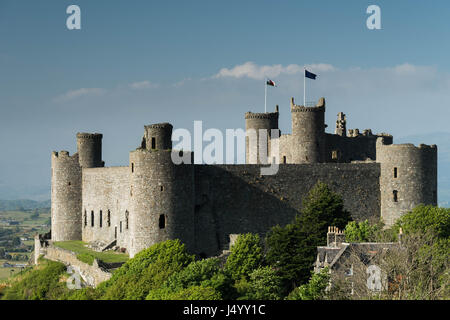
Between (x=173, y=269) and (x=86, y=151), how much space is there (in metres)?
23.4

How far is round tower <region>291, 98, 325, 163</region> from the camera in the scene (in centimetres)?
6069

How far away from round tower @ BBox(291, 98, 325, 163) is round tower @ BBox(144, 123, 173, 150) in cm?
1246

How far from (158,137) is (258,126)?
623 inches

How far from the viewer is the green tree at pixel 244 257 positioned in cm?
4703

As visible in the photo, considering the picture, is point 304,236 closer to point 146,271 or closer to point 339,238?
point 339,238

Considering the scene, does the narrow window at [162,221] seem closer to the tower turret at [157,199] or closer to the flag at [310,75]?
the tower turret at [157,199]

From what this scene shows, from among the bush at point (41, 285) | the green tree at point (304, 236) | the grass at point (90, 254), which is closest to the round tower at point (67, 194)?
the grass at point (90, 254)

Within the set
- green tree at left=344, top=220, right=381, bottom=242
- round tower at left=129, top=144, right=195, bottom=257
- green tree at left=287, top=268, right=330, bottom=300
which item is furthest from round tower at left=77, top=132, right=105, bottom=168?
green tree at left=287, top=268, right=330, bottom=300

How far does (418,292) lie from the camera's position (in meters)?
37.6

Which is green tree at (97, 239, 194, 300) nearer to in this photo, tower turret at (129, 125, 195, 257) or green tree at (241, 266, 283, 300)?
tower turret at (129, 125, 195, 257)

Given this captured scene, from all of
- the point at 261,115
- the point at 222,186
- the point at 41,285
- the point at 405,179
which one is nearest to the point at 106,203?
the point at 41,285
